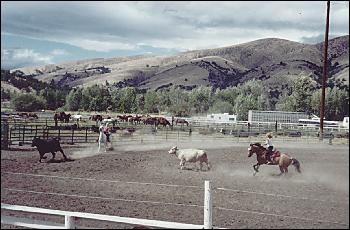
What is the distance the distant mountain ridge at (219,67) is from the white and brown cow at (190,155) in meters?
0.70

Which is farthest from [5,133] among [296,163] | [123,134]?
[296,163]

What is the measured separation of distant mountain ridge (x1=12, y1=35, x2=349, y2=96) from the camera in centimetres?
409

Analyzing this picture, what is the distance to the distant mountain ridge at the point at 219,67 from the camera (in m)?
4.09

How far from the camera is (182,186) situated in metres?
4.62

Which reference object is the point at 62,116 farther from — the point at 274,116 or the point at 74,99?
the point at 274,116

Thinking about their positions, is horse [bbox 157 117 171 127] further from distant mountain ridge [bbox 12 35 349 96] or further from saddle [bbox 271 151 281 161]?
saddle [bbox 271 151 281 161]

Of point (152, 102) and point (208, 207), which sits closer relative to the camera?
point (208, 207)

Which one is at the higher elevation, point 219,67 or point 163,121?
point 219,67

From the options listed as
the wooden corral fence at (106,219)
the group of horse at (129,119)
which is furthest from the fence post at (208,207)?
the group of horse at (129,119)

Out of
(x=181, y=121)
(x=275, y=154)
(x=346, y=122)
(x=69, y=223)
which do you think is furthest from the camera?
(x=275, y=154)

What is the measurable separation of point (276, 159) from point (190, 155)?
2.60 feet

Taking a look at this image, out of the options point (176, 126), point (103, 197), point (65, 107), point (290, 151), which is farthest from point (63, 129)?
point (290, 151)

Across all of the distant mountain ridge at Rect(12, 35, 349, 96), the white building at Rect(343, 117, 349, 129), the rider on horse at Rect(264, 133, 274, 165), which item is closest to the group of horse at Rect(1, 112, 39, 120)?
the distant mountain ridge at Rect(12, 35, 349, 96)

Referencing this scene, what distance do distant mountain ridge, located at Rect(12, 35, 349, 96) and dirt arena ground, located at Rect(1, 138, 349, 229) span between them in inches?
24.0
